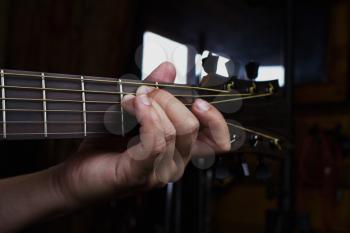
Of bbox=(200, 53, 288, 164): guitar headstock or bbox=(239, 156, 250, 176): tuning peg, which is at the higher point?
bbox=(200, 53, 288, 164): guitar headstock

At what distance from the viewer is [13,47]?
4.99 feet

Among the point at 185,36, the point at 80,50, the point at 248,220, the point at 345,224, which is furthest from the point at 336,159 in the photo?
the point at 80,50

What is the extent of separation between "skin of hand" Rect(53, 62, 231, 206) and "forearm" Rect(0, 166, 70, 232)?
0.02 metres

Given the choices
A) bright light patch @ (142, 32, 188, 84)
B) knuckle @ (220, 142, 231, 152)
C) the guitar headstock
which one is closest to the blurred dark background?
bright light patch @ (142, 32, 188, 84)

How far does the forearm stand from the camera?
703 millimetres

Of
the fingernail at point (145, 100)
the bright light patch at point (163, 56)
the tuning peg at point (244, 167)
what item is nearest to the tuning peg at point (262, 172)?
the tuning peg at point (244, 167)

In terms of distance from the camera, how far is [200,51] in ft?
4.64

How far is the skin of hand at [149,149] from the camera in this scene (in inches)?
23.1

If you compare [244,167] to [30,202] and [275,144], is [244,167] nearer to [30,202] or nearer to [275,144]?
[275,144]

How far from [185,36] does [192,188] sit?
2.16 feet

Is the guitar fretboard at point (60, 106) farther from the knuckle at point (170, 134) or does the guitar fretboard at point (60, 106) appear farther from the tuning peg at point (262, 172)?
the tuning peg at point (262, 172)

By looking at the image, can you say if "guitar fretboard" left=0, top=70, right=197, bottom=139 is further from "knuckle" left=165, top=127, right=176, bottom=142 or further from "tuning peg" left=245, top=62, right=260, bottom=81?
"tuning peg" left=245, top=62, right=260, bottom=81

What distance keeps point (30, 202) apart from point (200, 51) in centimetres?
85

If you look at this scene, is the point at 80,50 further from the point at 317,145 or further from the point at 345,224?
the point at 345,224
